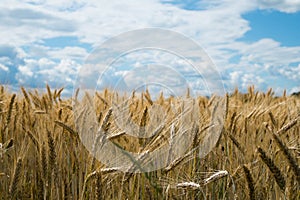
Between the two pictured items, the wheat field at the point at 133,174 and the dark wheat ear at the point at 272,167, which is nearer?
the dark wheat ear at the point at 272,167

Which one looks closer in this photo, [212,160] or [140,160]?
[140,160]

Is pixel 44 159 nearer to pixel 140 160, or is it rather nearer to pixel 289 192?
pixel 140 160

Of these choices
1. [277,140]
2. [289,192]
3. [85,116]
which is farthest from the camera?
[85,116]

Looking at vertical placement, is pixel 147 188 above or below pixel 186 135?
below

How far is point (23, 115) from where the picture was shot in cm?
324

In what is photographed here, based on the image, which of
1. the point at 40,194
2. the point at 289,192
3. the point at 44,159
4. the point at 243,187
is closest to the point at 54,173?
the point at 44,159

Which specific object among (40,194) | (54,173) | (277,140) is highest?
(277,140)

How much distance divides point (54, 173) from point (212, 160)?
43.3 inches

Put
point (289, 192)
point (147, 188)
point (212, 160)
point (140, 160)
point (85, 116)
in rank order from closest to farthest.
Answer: point (289, 192) < point (140, 160) < point (147, 188) < point (85, 116) < point (212, 160)

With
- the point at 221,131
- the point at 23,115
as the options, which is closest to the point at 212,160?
the point at 221,131

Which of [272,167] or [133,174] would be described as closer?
[272,167]

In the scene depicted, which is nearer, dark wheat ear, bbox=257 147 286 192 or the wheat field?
dark wheat ear, bbox=257 147 286 192

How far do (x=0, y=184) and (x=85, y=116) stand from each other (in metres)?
0.60

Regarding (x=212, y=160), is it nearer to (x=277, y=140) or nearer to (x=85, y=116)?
(x=85, y=116)
